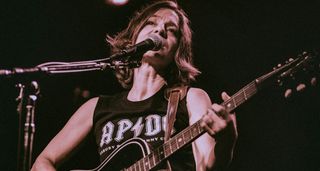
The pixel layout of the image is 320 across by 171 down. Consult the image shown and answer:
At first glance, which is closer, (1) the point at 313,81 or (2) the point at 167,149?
(1) the point at 313,81

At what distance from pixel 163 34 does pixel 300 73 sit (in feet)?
2.97

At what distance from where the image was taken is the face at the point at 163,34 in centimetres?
260

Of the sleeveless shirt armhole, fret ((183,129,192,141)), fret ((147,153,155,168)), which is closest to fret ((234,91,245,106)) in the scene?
fret ((183,129,192,141))

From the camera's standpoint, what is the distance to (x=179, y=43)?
8.99 ft

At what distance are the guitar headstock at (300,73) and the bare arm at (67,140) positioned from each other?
1.21 m

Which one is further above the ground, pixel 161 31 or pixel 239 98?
pixel 161 31

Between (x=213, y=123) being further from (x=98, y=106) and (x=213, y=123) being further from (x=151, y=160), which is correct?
(x=98, y=106)

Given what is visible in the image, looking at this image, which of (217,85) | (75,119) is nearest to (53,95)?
(75,119)

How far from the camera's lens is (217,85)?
9.77 feet

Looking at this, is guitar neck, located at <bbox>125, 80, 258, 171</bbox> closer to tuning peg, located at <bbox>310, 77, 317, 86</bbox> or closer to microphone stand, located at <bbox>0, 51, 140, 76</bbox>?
tuning peg, located at <bbox>310, 77, 317, 86</bbox>

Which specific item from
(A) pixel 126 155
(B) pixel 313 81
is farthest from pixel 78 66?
(B) pixel 313 81

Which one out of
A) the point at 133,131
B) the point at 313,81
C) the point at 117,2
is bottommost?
the point at 313,81

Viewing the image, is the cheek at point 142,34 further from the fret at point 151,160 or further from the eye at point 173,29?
the fret at point 151,160

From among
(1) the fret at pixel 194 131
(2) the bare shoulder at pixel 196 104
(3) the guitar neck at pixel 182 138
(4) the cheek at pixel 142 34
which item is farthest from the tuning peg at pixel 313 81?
(4) the cheek at pixel 142 34
